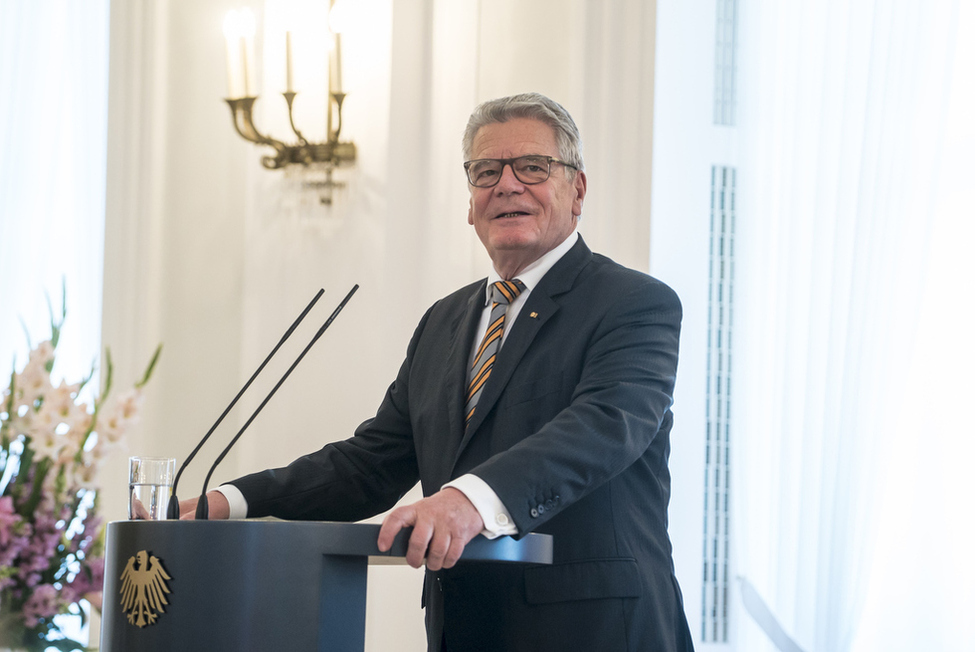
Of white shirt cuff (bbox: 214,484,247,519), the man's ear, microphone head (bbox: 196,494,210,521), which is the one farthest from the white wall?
microphone head (bbox: 196,494,210,521)

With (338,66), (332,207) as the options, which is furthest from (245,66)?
(332,207)

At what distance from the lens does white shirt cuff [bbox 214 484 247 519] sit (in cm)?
199

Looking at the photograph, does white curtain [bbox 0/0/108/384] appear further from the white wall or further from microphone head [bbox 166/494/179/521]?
microphone head [bbox 166/494/179/521]

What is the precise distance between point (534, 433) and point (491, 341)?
38 centimetres

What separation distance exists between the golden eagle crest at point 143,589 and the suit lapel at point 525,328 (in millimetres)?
712

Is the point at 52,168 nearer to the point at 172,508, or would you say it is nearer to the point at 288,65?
the point at 288,65

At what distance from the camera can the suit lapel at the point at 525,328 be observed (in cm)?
200

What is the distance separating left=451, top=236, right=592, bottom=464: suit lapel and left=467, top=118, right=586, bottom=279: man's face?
77mm

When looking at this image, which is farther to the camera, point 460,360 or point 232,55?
point 232,55

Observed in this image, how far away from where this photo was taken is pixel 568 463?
1.62m

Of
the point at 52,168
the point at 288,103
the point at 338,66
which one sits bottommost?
the point at 52,168

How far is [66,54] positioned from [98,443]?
361 centimetres

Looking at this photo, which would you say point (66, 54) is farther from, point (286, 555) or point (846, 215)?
point (286, 555)

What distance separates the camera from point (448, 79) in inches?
149
